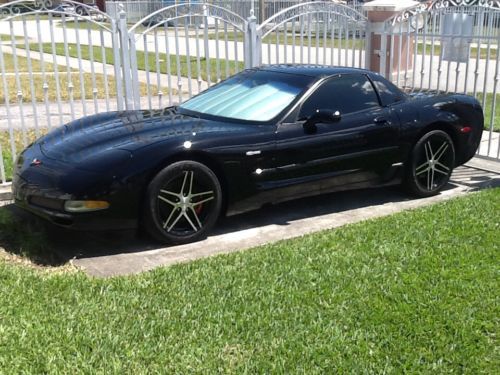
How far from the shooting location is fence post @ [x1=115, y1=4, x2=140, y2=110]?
7336mm

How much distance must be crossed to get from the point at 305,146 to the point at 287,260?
137 cm

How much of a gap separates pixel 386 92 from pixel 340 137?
3.11ft

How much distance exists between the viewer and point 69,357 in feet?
10.7

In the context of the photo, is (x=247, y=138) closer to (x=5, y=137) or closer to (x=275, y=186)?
(x=275, y=186)

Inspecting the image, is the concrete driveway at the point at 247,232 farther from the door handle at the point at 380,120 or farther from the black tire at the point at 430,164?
the door handle at the point at 380,120

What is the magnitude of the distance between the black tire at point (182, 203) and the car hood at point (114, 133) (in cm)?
33

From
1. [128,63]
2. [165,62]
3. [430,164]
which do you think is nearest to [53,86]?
[165,62]

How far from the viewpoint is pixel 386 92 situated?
20.9ft

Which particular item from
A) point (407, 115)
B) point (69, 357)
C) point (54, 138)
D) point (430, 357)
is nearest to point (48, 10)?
point (54, 138)

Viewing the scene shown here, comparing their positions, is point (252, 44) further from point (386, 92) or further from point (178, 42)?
point (386, 92)

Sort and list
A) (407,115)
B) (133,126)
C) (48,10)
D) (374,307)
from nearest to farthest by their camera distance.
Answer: (374,307) → (133,126) → (407,115) → (48,10)

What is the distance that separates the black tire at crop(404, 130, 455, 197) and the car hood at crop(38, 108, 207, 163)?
7.51 feet

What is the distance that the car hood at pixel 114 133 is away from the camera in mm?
4973

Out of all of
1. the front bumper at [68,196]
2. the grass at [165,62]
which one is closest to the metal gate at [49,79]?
the grass at [165,62]
